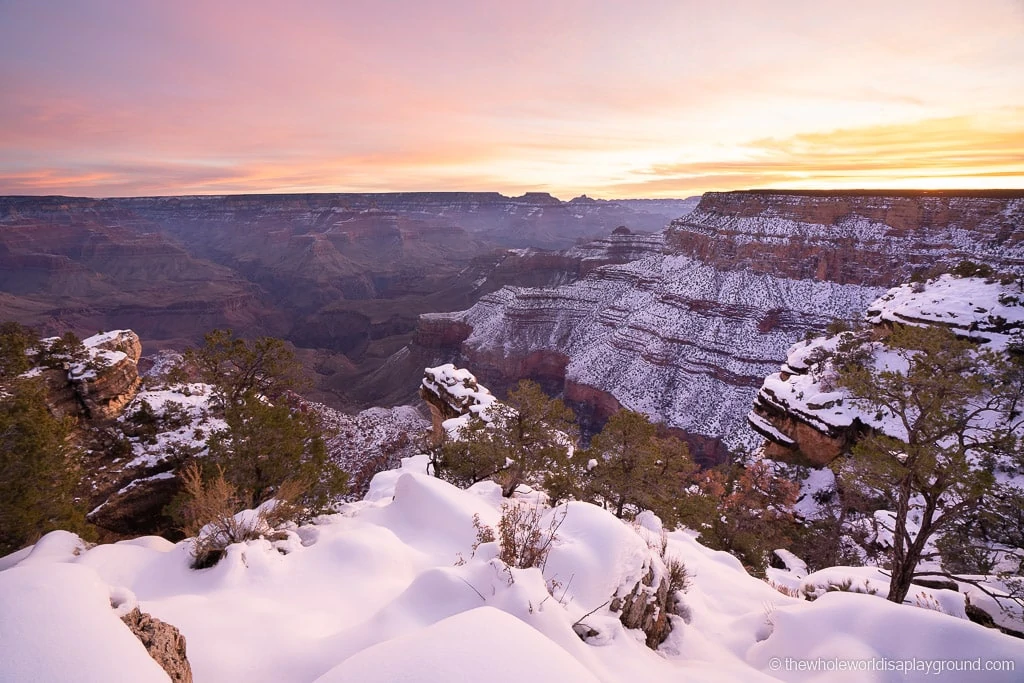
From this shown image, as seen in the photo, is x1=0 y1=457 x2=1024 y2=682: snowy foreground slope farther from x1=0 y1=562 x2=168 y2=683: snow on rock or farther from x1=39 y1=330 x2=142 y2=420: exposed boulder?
x1=39 y1=330 x2=142 y2=420: exposed boulder

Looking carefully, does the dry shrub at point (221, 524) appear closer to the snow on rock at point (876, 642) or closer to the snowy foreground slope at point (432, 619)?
the snowy foreground slope at point (432, 619)

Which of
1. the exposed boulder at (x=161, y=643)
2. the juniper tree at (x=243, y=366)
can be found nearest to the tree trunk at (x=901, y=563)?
the exposed boulder at (x=161, y=643)

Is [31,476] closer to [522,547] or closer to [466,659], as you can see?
[522,547]

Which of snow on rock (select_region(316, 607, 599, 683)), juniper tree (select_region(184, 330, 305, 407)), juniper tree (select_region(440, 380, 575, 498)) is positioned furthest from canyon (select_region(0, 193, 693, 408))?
snow on rock (select_region(316, 607, 599, 683))

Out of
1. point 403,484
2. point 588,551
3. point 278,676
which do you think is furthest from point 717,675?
point 403,484

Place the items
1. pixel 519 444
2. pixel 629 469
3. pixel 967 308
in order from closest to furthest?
1. pixel 629 469
2. pixel 519 444
3. pixel 967 308

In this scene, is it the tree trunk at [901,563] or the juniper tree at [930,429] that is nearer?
the juniper tree at [930,429]

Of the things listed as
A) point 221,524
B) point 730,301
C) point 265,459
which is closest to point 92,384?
point 265,459
